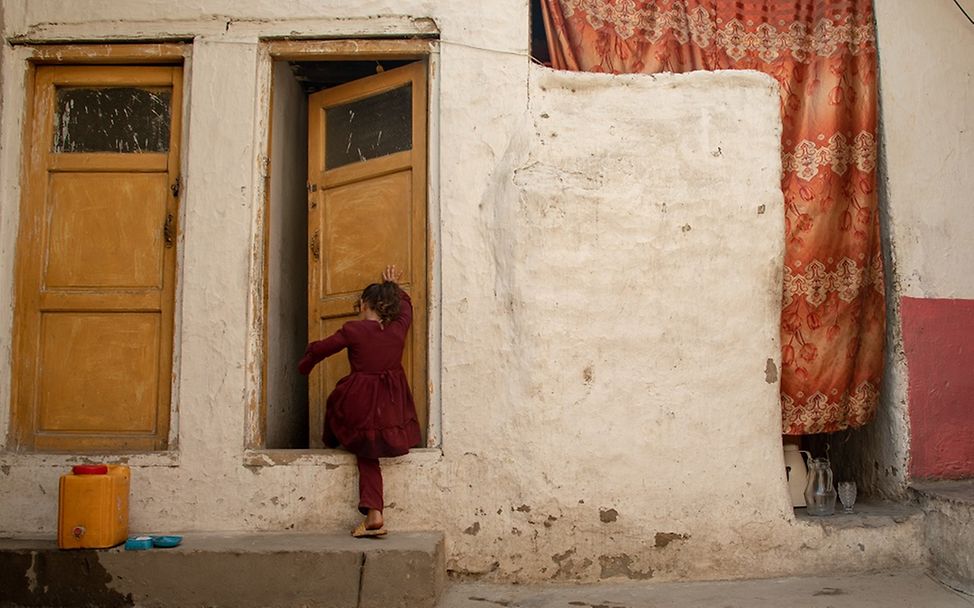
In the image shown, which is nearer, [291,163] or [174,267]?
[174,267]

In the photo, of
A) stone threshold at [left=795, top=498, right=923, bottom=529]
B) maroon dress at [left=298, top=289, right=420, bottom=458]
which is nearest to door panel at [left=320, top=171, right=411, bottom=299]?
maroon dress at [left=298, top=289, right=420, bottom=458]

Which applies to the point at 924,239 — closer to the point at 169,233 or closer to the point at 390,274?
the point at 390,274

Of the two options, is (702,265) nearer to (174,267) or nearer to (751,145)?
(751,145)

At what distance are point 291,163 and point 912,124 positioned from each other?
350 centimetres

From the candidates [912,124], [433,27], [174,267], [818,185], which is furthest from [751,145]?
[174,267]

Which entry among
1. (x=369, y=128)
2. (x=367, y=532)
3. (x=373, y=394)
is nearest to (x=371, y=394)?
(x=373, y=394)

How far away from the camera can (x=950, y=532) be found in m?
4.32

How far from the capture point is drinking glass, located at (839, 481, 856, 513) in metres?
4.65

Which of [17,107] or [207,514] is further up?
[17,107]

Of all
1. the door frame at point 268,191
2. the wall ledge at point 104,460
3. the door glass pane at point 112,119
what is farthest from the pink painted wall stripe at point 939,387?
the door glass pane at point 112,119

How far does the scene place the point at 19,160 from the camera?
188 inches

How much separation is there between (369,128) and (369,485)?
204 centimetres

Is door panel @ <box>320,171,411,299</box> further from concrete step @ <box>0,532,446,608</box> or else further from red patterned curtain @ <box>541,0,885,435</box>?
concrete step @ <box>0,532,446,608</box>

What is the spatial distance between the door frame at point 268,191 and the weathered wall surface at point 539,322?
4 centimetres
